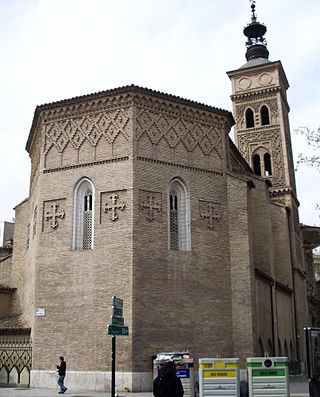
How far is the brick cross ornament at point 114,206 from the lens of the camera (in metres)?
18.0

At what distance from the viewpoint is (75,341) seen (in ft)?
56.5

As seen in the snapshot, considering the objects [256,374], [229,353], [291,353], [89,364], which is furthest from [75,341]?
[291,353]

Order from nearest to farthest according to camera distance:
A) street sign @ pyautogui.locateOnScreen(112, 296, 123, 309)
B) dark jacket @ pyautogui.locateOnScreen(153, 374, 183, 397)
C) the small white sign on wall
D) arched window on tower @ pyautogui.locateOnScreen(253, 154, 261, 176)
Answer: dark jacket @ pyautogui.locateOnScreen(153, 374, 183, 397), street sign @ pyautogui.locateOnScreen(112, 296, 123, 309), the small white sign on wall, arched window on tower @ pyautogui.locateOnScreen(253, 154, 261, 176)

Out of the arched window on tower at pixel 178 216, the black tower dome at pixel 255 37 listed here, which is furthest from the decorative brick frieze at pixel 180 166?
the black tower dome at pixel 255 37

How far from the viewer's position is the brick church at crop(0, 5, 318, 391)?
1716 centimetres

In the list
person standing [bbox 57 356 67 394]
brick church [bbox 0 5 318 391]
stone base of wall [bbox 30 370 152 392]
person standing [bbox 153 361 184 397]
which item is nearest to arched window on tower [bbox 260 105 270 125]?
brick church [bbox 0 5 318 391]

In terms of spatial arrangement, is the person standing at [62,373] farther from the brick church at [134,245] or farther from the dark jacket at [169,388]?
the dark jacket at [169,388]

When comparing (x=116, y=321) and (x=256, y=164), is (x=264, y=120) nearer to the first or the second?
(x=256, y=164)

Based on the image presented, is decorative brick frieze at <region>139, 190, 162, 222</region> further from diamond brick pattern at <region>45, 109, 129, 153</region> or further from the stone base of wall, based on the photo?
the stone base of wall

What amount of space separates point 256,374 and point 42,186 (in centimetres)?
1097

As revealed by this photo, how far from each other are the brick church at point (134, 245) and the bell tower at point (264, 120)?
47.8ft

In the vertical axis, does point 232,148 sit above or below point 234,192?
above

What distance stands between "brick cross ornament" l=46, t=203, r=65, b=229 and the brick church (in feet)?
0.13

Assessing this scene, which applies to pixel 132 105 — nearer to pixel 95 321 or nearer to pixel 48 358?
pixel 95 321
